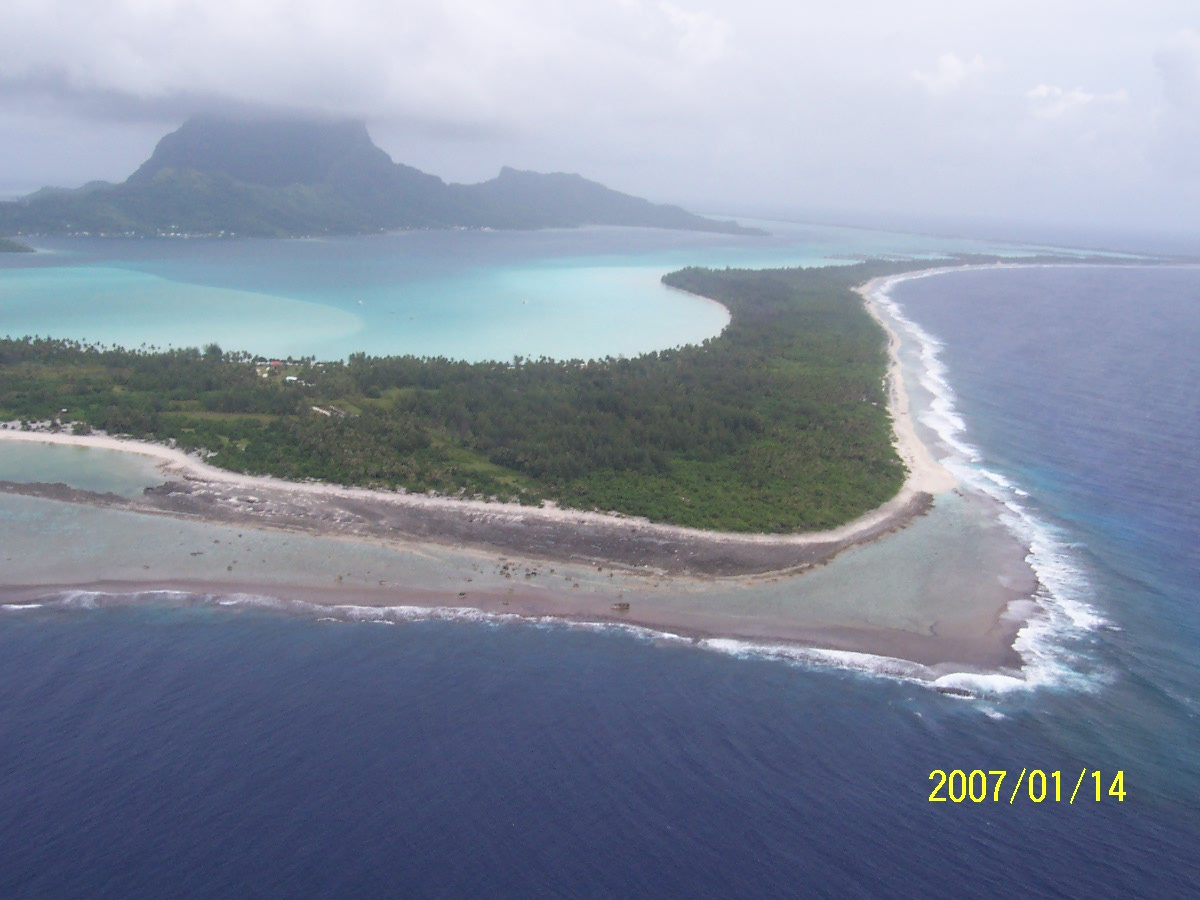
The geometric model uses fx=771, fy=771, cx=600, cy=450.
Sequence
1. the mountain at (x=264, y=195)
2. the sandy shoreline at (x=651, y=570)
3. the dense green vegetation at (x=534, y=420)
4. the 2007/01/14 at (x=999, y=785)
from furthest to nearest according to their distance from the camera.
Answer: the mountain at (x=264, y=195) < the dense green vegetation at (x=534, y=420) < the sandy shoreline at (x=651, y=570) < the 2007/01/14 at (x=999, y=785)

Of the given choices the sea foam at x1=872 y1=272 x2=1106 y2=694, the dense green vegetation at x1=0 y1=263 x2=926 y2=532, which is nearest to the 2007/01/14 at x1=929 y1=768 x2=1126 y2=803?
the sea foam at x1=872 y1=272 x2=1106 y2=694

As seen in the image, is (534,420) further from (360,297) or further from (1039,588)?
(360,297)

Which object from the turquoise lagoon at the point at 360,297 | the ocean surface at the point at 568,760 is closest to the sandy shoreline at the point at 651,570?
the ocean surface at the point at 568,760

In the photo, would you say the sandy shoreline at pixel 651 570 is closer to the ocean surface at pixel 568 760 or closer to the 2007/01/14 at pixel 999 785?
Answer: the ocean surface at pixel 568 760

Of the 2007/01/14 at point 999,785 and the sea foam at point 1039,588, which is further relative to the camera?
the sea foam at point 1039,588

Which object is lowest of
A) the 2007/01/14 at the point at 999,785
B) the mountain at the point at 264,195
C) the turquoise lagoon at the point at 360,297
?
the 2007/01/14 at the point at 999,785

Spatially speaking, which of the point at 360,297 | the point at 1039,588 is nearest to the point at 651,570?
the point at 1039,588
